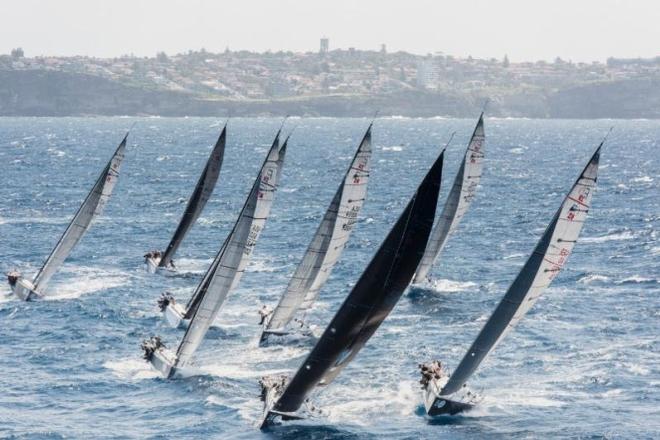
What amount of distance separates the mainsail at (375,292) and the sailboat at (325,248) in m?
11.9

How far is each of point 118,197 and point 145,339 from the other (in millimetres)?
67805

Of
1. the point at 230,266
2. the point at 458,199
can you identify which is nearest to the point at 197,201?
the point at 458,199

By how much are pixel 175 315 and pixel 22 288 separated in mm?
11696

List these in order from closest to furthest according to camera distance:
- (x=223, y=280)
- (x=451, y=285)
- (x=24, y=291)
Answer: (x=223, y=280) → (x=24, y=291) → (x=451, y=285)

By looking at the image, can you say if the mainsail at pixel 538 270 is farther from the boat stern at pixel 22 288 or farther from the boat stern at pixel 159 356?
the boat stern at pixel 22 288

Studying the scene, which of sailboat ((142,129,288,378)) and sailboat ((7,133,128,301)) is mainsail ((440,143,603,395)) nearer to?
sailboat ((142,129,288,378))

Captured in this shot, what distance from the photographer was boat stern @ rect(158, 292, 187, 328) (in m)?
58.4

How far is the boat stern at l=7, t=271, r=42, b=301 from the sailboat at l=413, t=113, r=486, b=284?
77.6 ft

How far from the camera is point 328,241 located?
56.4 meters

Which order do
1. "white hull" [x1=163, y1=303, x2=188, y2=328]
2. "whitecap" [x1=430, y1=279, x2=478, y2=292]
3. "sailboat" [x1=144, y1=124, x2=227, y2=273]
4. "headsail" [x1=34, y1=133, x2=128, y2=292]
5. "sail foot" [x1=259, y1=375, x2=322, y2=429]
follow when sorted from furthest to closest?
"sailboat" [x1=144, y1=124, x2=227, y2=273]
"whitecap" [x1=430, y1=279, x2=478, y2=292]
"headsail" [x1=34, y1=133, x2=128, y2=292]
"white hull" [x1=163, y1=303, x2=188, y2=328]
"sail foot" [x1=259, y1=375, x2=322, y2=429]

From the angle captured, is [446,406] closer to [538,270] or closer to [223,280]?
[538,270]

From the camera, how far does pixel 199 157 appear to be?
646ft

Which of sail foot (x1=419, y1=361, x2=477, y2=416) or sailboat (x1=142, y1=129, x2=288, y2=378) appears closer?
sail foot (x1=419, y1=361, x2=477, y2=416)

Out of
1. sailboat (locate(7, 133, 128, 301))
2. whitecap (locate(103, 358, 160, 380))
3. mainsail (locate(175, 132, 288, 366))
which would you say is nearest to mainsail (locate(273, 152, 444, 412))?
mainsail (locate(175, 132, 288, 366))
